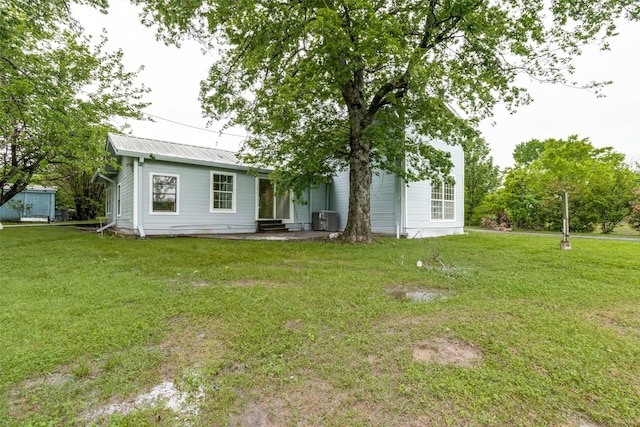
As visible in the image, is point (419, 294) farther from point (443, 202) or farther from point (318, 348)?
point (443, 202)

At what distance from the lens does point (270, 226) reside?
481 inches

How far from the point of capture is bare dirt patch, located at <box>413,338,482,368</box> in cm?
209

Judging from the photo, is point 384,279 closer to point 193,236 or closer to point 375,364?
point 375,364

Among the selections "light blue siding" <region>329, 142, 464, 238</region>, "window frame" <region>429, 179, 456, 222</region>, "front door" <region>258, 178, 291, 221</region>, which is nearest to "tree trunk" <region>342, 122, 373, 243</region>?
"light blue siding" <region>329, 142, 464, 238</region>

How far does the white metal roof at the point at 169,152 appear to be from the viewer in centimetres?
936

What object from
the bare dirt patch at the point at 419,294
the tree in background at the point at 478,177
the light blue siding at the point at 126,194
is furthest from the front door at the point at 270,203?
the tree in background at the point at 478,177

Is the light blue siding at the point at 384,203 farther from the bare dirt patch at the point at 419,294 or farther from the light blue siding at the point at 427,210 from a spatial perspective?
the bare dirt patch at the point at 419,294

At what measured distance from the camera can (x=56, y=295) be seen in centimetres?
352

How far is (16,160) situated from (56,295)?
14341 millimetres

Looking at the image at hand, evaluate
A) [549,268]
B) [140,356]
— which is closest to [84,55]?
[140,356]

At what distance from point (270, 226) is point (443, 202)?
715 centimetres

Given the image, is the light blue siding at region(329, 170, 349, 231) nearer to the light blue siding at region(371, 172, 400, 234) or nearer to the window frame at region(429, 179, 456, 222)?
the light blue siding at region(371, 172, 400, 234)

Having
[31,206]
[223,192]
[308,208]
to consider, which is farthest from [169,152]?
[31,206]

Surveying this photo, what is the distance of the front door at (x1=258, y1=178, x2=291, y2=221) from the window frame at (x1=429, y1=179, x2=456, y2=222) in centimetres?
592
